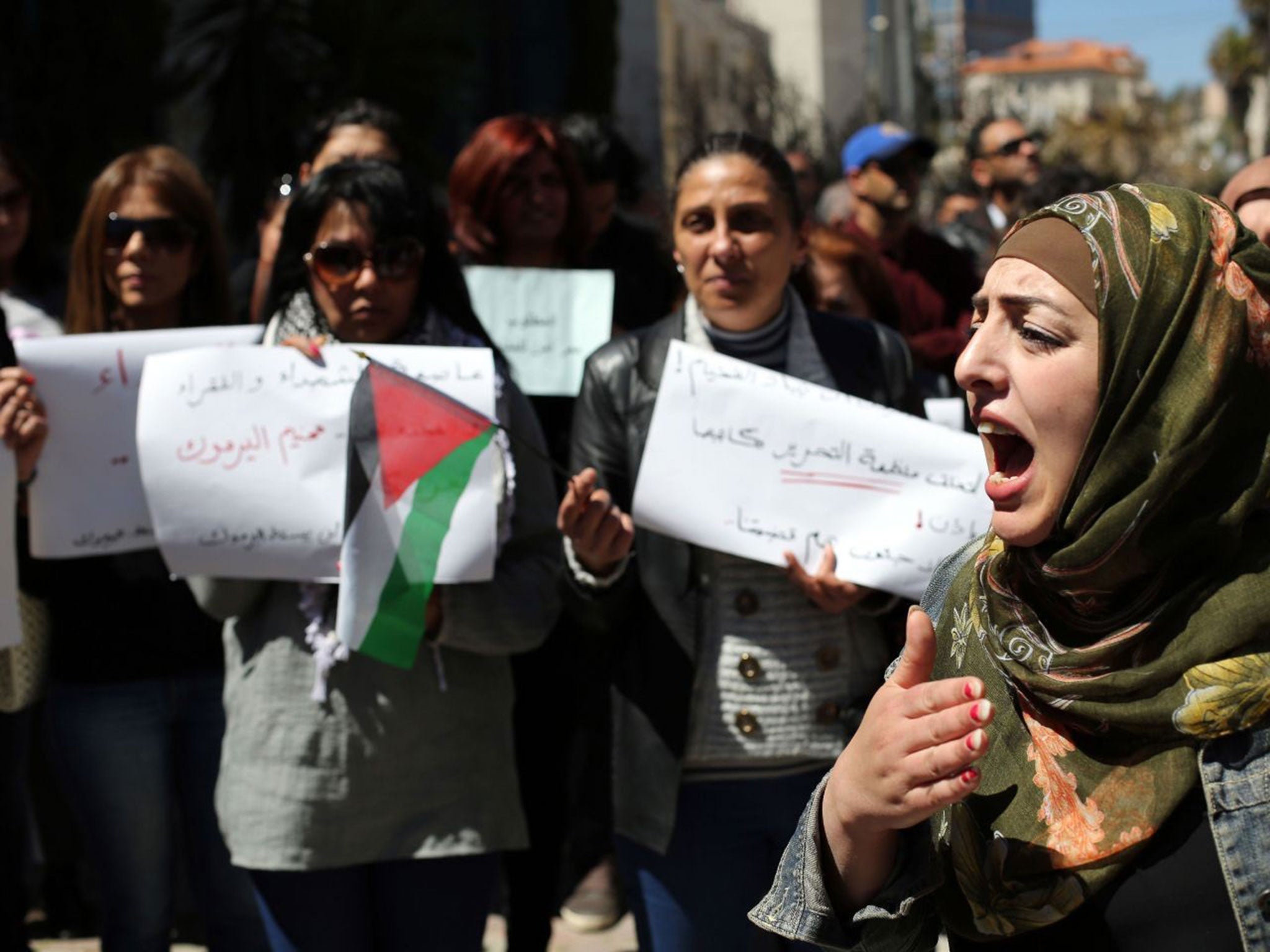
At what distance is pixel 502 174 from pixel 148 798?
2048 mm

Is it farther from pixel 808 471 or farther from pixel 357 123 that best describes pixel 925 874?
pixel 357 123

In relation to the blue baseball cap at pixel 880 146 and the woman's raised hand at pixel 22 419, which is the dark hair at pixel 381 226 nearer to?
the woman's raised hand at pixel 22 419

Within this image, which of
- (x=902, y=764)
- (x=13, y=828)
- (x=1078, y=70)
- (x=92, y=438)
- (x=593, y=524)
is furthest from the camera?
(x=1078, y=70)

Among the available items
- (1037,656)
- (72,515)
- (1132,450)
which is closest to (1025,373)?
(1132,450)

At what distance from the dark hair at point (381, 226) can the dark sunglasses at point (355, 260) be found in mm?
24

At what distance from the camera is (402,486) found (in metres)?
3.04

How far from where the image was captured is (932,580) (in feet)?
6.98

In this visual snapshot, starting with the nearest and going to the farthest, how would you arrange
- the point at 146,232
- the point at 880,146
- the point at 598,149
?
the point at 146,232 < the point at 598,149 < the point at 880,146

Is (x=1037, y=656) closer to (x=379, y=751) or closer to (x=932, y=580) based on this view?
(x=932, y=580)

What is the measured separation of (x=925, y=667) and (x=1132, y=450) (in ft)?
1.05

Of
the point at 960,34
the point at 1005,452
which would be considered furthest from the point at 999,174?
the point at 960,34

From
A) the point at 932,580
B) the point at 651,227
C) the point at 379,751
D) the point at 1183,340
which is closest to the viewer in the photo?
the point at 1183,340

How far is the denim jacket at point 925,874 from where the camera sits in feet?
5.38

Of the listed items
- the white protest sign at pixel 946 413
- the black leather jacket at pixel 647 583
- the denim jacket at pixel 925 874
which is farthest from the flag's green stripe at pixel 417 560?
the denim jacket at pixel 925 874
